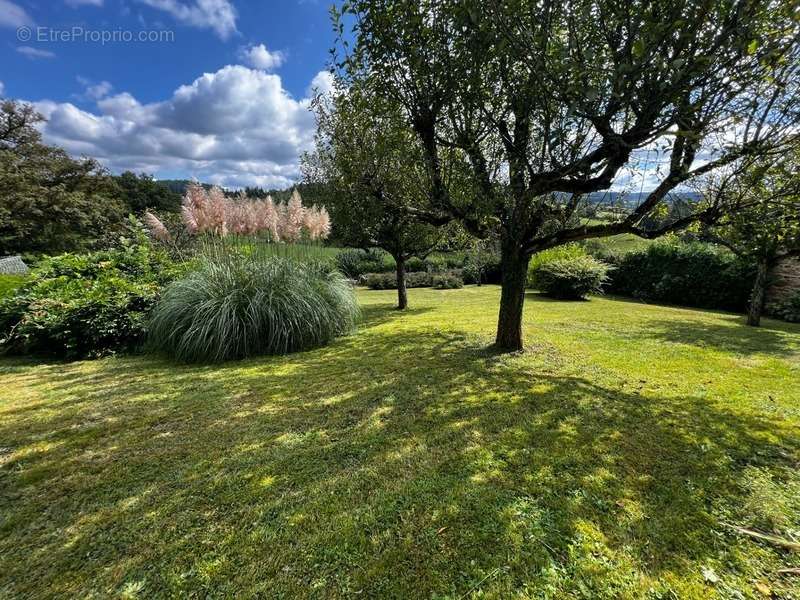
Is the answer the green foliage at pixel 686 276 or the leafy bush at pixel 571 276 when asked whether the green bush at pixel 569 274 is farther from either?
the green foliage at pixel 686 276

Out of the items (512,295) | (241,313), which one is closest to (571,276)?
(512,295)

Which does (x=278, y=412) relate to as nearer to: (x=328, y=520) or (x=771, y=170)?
(x=328, y=520)

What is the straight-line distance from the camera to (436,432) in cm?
276

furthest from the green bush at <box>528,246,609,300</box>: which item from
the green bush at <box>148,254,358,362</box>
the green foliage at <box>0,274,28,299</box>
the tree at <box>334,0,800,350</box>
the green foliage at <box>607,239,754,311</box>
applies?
the green foliage at <box>0,274,28,299</box>

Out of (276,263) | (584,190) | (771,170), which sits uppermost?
(771,170)

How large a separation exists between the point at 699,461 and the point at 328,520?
2.53m

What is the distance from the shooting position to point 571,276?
11.2m

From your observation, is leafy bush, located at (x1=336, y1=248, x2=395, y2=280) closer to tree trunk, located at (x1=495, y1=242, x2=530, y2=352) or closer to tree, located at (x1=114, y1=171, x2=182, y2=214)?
tree trunk, located at (x1=495, y1=242, x2=530, y2=352)

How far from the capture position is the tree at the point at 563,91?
251 cm

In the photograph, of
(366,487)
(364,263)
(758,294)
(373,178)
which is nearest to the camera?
(366,487)

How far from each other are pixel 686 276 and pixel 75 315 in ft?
54.5

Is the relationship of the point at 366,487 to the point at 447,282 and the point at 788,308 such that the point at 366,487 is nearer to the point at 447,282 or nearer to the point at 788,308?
the point at 788,308

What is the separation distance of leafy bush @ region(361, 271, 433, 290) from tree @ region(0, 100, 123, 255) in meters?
15.9

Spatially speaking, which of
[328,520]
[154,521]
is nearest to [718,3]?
[328,520]
